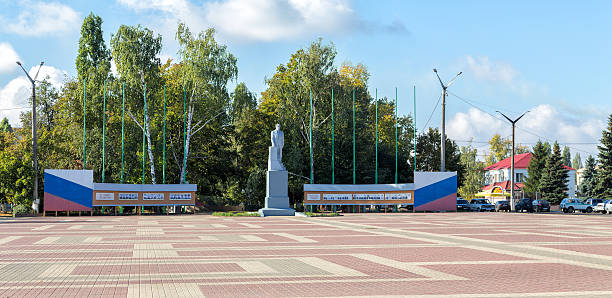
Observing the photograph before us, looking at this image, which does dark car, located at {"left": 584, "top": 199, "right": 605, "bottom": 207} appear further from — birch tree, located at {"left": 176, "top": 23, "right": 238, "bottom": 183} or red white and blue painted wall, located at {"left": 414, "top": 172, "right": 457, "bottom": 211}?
birch tree, located at {"left": 176, "top": 23, "right": 238, "bottom": 183}

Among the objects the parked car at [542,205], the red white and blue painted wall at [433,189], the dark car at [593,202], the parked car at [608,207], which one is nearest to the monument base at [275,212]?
the red white and blue painted wall at [433,189]

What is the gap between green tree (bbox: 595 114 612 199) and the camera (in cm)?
Answer: 6234

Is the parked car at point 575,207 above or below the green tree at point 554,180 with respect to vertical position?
below

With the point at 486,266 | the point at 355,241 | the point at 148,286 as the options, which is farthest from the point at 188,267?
the point at 355,241

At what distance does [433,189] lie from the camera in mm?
47000

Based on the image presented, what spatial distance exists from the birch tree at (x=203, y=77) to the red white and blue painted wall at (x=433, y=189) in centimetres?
1748

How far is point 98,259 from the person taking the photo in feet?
42.0

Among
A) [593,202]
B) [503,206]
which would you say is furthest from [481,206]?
[593,202]

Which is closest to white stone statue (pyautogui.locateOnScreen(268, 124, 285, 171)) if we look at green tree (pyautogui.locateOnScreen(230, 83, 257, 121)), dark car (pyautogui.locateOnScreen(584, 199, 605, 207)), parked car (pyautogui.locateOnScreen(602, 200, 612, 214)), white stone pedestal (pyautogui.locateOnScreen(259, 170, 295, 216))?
white stone pedestal (pyautogui.locateOnScreen(259, 170, 295, 216))

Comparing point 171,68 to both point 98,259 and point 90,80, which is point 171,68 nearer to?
point 90,80

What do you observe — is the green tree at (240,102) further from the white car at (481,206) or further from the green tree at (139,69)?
the white car at (481,206)

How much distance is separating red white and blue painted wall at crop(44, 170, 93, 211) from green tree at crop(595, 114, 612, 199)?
50818 mm

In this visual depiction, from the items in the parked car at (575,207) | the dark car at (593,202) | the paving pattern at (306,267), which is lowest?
the parked car at (575,207)

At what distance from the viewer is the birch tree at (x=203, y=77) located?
4919cm
